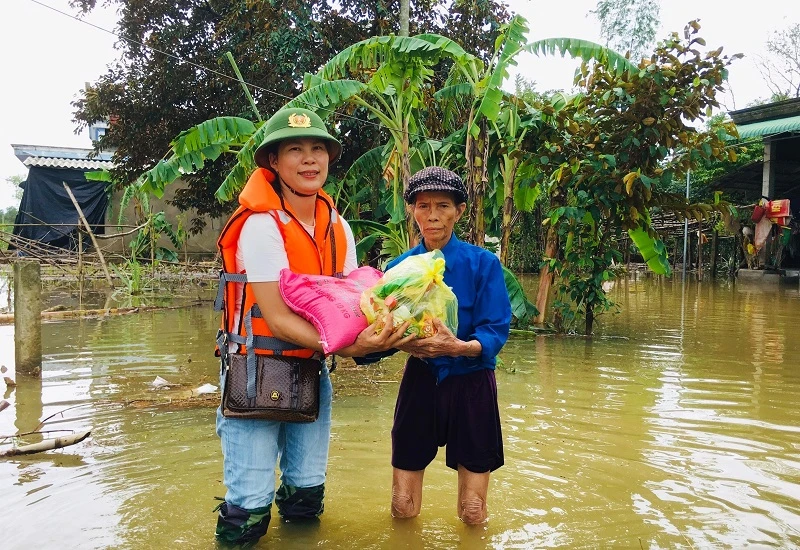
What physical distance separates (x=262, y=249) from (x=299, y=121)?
1.76 ft

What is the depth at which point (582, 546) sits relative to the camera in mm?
A: 2992

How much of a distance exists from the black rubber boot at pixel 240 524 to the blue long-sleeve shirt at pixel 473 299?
0.88 metres

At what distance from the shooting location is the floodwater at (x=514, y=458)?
123 inches

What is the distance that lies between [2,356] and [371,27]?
8286 millimetres

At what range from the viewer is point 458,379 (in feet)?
9.50

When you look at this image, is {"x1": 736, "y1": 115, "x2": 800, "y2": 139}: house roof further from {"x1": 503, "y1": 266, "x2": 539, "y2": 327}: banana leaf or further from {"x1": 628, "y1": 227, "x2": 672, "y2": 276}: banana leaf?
{"x1": 503, "y1": 266, "x2": 539, "y2": 327}: banana leaf

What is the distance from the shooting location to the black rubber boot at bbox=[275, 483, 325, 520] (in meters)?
3.00

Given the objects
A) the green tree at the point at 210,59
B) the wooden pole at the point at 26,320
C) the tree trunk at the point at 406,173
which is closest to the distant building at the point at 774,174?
the green tree at the point at 210,59

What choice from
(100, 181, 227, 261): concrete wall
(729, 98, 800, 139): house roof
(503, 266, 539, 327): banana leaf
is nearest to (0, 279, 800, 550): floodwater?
(503, 266, 539, 327): banana leaf

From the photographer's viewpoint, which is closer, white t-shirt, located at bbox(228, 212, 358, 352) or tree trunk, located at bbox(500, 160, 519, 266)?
white t-shirt, located at bbox(228, 212, 358, 352)

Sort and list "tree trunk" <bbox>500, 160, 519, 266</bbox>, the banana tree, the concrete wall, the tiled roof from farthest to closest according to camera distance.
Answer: the concrete wall, the tiled roof, "tree trunk" <bbox>500, 160, 519, 266</bbox>, the banana tree

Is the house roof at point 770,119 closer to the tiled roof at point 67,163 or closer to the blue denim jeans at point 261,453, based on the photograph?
the blue denim jeans at point 261,453

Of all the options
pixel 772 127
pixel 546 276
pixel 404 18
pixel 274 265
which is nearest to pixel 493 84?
pixel 546 276

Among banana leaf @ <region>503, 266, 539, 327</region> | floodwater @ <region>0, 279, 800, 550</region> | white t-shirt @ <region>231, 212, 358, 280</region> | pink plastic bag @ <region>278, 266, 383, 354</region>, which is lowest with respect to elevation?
floodwater @ <region>0, 279, 800, 550</region>
